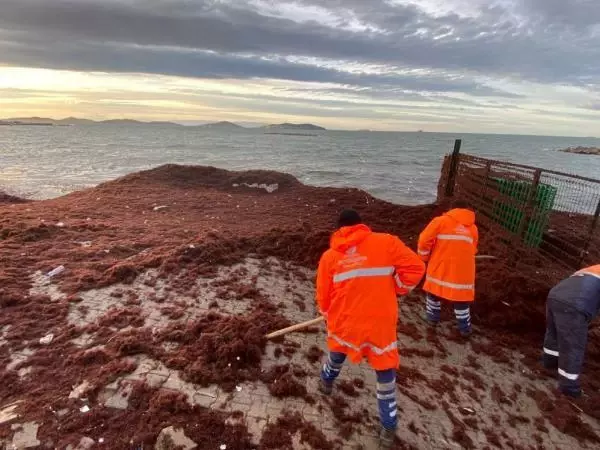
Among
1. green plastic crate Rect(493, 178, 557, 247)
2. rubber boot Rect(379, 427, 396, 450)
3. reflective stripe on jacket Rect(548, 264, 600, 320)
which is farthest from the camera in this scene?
green plastic crate Rect(493, 178, 557, 247)

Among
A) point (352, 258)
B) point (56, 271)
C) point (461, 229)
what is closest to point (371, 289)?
point (352, 258)

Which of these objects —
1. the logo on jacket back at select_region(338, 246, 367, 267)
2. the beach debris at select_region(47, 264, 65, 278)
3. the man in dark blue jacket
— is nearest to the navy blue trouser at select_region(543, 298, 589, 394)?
the man in dark blue jacket

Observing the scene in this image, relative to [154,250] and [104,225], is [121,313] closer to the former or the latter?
[154,250]

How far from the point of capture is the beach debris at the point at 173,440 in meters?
3.40

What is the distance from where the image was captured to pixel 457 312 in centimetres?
557

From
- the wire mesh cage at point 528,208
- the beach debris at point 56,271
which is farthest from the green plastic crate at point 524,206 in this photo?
the beach debris at point 56,271

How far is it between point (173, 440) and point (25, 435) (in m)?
1.26

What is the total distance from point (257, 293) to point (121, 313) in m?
1.91

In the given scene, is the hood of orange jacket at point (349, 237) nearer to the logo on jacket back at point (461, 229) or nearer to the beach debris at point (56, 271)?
the logo on jacket back at point (461, 229)

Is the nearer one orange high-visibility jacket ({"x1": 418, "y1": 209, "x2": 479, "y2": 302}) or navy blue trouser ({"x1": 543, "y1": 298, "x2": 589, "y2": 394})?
navy blue trouser ({"x1": 543, "y1": 298, "x2": 589, "y2": 394})

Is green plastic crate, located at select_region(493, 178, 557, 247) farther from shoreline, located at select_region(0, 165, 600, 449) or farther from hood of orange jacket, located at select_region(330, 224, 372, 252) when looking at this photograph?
hood of orange jacket, located at select_region(330, 224, 372, 252)

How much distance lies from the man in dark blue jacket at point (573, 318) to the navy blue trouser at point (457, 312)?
1.07 m

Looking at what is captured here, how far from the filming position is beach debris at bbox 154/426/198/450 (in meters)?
3.40

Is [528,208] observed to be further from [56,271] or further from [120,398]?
[56,271]
